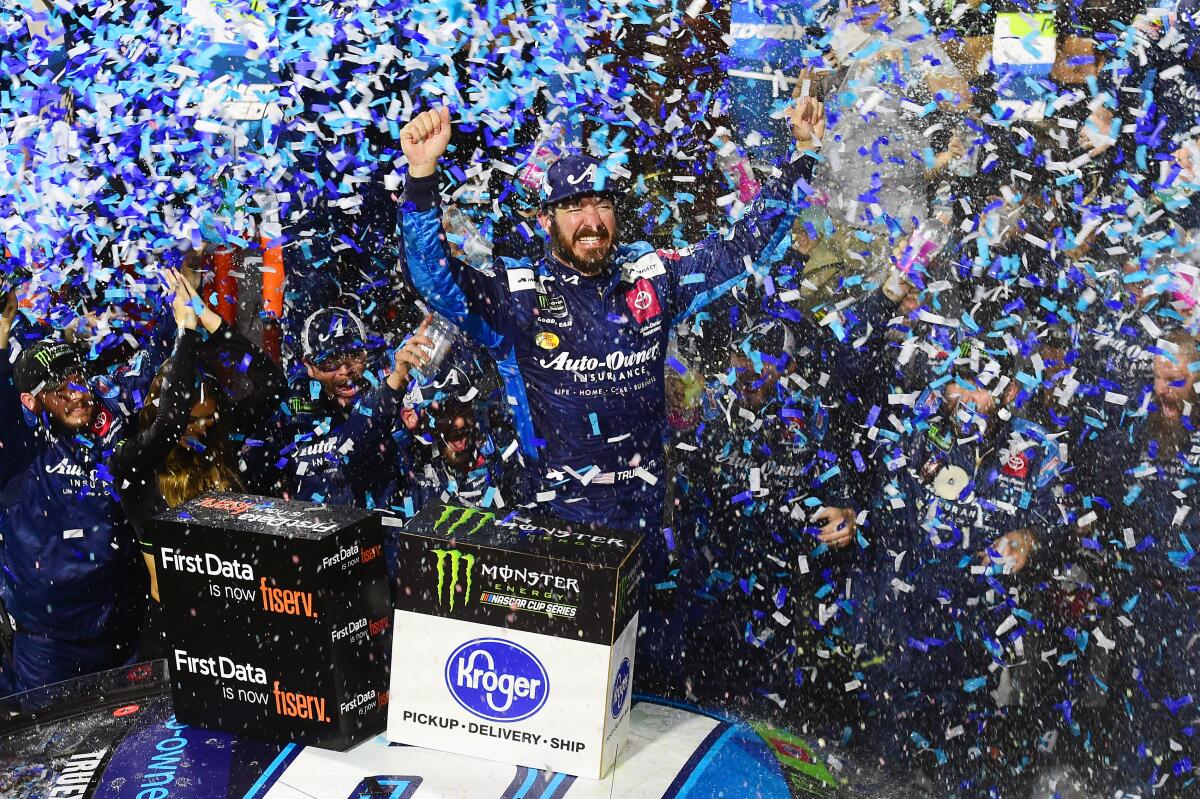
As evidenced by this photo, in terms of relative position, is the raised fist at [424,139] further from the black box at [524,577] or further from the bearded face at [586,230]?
the black box at [524,577]

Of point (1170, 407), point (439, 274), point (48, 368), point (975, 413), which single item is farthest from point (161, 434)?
point (1170, 407)

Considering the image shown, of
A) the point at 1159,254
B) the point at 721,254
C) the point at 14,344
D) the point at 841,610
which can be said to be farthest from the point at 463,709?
the point at 1159,254

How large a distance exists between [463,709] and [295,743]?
16.4 inches

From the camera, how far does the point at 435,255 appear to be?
3.90 meters

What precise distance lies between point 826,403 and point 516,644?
2844mm

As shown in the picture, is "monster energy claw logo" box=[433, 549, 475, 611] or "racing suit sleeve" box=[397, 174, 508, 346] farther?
"racing suit sleeve" box=[397, 174, 508, 346]

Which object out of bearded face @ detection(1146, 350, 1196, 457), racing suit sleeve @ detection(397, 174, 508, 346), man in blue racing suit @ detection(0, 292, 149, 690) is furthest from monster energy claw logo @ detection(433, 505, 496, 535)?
bearded face @ detection(1146, 350, 1196, 457)

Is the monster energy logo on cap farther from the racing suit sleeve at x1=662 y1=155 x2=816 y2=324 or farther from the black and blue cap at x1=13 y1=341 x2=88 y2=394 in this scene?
the racing suit sleeve at x1=662 y1=155 x2=816 y2=324

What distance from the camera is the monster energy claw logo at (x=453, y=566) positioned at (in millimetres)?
2424

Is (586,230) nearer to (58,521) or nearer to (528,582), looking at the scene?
(528,582)

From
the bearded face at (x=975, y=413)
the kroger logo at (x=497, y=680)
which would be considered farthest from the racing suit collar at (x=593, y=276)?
the kroger logo at (x=497, y=680)

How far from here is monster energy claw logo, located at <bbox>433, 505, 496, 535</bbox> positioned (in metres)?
2.54

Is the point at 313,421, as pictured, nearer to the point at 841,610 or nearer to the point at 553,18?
the point at 553,18

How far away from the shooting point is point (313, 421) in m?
4.68
